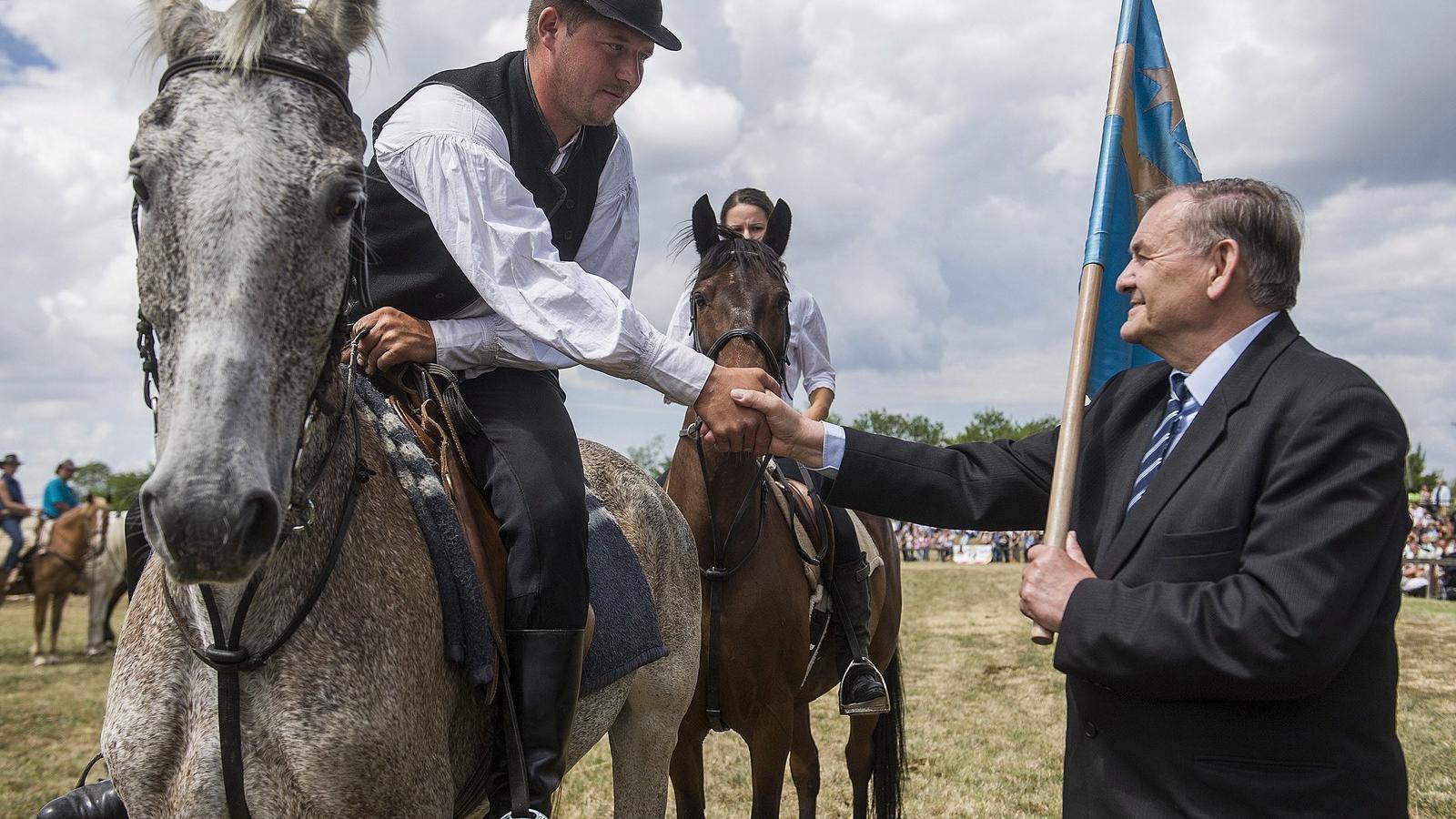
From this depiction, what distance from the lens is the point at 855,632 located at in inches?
244

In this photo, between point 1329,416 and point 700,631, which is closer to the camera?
point 1329,416

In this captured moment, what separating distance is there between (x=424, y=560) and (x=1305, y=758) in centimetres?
213

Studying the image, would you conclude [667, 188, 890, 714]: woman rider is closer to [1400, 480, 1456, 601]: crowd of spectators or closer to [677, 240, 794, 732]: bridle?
[677, 240, 794, 732]: bridle

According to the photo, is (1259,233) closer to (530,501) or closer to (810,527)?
(530,501)

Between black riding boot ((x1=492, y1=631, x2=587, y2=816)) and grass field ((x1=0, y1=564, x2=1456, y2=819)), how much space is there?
4.00 metres

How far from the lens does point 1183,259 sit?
2598 mm

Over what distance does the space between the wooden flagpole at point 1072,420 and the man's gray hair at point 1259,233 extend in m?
0.44

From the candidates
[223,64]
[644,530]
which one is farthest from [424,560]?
[644,530]

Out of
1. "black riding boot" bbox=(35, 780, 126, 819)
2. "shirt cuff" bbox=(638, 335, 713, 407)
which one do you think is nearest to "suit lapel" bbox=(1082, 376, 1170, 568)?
"shirt cuff" bbox=(638, 335, 713, 407)

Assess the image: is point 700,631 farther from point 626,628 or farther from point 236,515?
point 236,515

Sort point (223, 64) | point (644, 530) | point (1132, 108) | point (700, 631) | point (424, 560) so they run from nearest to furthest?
point (223, 64)
point (424, 560)
point (1132, 108)
point (644, 530)
point (700, 631)

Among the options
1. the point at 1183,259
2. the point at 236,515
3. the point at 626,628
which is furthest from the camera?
the point at 626,628

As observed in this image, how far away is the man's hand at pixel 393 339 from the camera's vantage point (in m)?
3.06

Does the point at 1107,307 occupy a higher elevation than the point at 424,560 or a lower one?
higher
